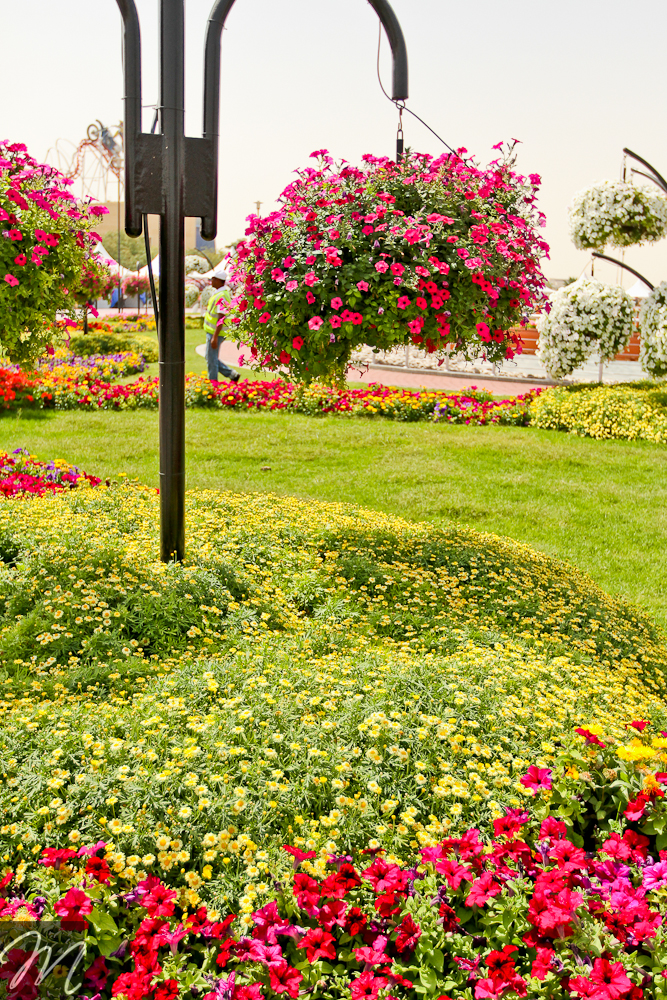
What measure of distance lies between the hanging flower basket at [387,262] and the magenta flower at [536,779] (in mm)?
2430

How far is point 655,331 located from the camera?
11.6m

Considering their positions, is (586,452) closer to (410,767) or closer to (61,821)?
(410,767)

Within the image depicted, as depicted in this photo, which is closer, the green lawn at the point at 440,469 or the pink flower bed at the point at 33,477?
the pink flower bed at the point at 33,477

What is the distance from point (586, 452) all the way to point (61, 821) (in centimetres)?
777

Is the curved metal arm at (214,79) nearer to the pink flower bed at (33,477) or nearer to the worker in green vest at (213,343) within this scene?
the pink flower bed at (33,477)

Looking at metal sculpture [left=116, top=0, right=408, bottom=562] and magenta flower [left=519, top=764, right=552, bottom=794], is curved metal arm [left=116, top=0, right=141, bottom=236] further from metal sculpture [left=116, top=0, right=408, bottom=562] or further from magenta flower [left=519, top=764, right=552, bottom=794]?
magenta flower [left=519, top=764, right=552, bottom=794]

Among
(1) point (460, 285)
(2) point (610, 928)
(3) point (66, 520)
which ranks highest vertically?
(1) point (460, 285)

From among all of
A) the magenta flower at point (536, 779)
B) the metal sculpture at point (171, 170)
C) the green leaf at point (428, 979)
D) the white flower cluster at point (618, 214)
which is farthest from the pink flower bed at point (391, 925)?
the white flower cluster at point (618, 214)

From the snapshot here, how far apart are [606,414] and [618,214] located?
157 inches

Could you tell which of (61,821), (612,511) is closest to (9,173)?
(61,821)

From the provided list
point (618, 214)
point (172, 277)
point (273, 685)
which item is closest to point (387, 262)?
point (172, 277)

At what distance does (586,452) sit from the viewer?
9.07 metres

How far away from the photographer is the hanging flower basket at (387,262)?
423 cm

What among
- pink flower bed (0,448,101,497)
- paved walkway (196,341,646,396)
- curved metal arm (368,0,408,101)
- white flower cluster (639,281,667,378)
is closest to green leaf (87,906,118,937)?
curved metal arm (368,0,408,101)
